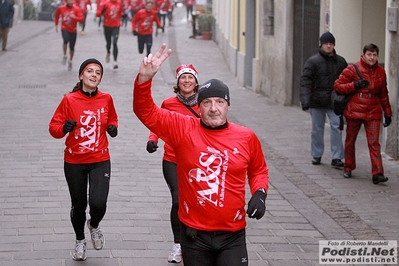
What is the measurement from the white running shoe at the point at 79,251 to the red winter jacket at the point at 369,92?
459 cm

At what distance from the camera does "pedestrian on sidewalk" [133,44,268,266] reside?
5059 mm

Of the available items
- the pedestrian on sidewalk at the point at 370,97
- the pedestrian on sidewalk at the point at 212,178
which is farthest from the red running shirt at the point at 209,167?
the pedestrian on sidewalk at the point at 370,97

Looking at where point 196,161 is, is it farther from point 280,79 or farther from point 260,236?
point 280,79

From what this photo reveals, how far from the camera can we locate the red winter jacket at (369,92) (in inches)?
406

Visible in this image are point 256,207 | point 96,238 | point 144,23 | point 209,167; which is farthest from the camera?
point 144,23

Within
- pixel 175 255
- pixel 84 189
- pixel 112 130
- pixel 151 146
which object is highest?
pixel 112 130

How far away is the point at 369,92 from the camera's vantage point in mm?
10328

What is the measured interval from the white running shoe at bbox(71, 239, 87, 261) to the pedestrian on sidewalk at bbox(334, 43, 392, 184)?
4.48 metres

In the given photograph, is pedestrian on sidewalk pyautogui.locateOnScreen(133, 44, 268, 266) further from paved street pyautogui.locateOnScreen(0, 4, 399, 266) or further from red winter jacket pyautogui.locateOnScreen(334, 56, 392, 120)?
red winter jacket pyautogui.locateOnScreen(334, 56, 392, 120)

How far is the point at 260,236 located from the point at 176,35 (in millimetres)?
27909

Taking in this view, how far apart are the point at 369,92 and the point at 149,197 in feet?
10.2

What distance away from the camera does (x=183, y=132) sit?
5.16m

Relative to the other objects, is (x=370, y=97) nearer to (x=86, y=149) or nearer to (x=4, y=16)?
(x=86, y=149)

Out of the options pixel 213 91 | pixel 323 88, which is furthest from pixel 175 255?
pixel 323 88
